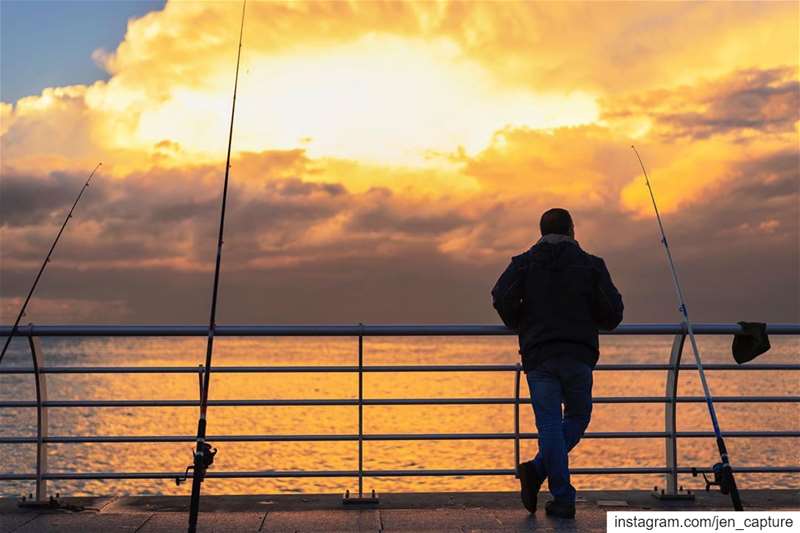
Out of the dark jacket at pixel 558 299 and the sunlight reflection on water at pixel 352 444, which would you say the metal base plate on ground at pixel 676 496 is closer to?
the dark jacket at pixel 558 299

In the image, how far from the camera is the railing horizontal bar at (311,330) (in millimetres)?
6844

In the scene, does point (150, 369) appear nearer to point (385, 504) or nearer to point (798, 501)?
point (385, 504)

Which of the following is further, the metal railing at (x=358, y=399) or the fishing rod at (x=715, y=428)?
the metal railing at (x=358, y=399)

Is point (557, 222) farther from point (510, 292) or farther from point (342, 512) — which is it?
point (342, 512)

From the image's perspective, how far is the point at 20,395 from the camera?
6656 cm

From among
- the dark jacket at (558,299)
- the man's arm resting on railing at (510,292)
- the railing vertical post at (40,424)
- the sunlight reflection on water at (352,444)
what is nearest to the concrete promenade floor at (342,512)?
the railing vertical post at (40,424)

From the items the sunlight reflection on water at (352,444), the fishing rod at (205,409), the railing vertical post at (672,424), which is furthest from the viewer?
the sunlight reflection on water at (352,444)

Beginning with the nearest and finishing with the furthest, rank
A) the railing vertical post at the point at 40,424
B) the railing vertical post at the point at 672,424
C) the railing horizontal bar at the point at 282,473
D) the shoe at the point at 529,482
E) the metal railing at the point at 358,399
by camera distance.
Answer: the shoe at the point at 529,482, the railing horizontal bar at the point at 282,473, the metal railing at the point at 358,399, the railing vertical post at the point at 40,424, the railing vertical post at the point at 672,424

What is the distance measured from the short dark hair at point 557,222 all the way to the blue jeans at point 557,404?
2.56ft

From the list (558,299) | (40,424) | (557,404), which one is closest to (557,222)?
(558,299)

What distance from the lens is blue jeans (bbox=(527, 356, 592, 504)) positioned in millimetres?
6176

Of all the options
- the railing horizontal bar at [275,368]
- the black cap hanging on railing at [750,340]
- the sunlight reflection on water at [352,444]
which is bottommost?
the sunlight reflection on water at [352,444]

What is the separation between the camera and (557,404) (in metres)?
6.23

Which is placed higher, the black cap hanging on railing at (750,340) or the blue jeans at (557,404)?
the black cap hanging on railing at (750,340)
